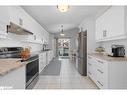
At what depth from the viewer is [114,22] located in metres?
3.76

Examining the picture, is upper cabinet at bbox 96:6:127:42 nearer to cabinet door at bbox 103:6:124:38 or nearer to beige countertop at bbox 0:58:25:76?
cabinet door at bbox 103:6:124:38

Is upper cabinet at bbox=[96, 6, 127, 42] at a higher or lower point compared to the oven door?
higher

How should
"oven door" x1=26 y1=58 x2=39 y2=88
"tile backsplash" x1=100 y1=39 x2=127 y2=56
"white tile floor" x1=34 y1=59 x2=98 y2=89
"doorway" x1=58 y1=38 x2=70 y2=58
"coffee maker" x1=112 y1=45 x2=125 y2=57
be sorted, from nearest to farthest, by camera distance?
"oven door" x1=26 y1=58 x2=39 y2=88, "coffee maker" x1=112 y1=45 x2=125 y2=57, "tile backsplash" x1=100 y1=39 x2=127 y2=56, "white tile floor" x1=34 y1=59 x2=98 y2=89, "doorway" x1=58 y1=38 x2=70 y2=58

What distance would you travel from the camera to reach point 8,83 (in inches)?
72.4

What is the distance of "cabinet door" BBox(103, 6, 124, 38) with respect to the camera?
11.0ft

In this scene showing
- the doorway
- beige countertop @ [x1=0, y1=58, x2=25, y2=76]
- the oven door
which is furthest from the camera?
the doorway

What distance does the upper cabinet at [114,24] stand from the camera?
3.29 metres

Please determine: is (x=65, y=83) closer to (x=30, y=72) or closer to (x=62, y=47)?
(x=30, y=72)

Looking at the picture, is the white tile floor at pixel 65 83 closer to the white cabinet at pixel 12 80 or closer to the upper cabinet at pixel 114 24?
the upper cabinet at pixel 114 24

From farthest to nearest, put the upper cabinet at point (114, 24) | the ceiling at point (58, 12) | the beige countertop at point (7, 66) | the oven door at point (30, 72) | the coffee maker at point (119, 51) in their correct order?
1. the ceiling at point (58, 12)
2. the coffee maker at point (119, 51)
3. the oven door at point (30, 72)
4. the upper cabinet at point (114, 24)
5. the beige countertop at point (7, 66)

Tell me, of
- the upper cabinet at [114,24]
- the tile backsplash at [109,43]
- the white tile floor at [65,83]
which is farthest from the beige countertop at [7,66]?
the tile backsplash at [109,43]

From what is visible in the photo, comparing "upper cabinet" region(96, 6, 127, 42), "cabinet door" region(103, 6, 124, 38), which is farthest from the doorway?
"cabinet door" region(103, 6, 124, 38)

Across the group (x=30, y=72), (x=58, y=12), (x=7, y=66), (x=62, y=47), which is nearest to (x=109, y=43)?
(x=58, y=12)

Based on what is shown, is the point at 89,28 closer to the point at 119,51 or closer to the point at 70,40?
the point at 119,51
